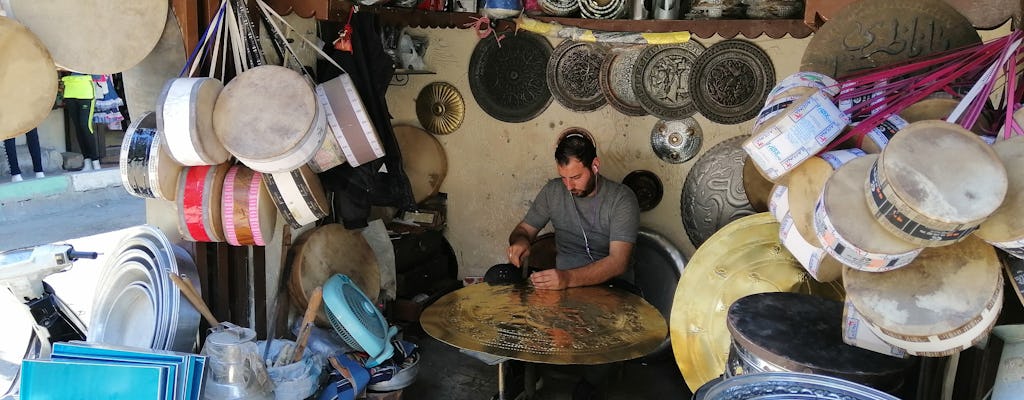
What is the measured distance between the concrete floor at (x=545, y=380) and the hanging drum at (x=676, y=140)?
3.80 feet

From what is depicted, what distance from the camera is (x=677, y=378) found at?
3725mm

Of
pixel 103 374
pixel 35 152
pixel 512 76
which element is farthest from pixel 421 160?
pixel 35 152

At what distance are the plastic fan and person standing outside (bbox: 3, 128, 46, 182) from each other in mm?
5033

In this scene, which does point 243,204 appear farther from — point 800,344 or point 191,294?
point 800,344

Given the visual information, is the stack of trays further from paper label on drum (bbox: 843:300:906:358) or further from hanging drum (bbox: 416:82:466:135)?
hanging drum (bbox: 416:82:466:135)

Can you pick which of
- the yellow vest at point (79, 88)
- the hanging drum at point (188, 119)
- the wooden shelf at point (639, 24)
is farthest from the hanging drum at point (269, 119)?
the yellow vest at point (79, 88)

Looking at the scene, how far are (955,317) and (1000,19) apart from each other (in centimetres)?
91

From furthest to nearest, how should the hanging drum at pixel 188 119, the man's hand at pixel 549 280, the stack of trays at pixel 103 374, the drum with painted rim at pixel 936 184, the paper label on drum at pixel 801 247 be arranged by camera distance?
the man's hand at pixel 549 280 < the hanging drum at pixel 188 119 < the stack of trays at pixel 103 374 < the paper label on drum at pixel 801 247 < the drum with painted rim at pixel 936 184

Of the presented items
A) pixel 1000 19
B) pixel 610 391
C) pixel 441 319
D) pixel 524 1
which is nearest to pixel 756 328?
pixel 1000 19

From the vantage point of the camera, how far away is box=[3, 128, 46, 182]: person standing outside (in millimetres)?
6207

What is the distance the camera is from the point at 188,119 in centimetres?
194

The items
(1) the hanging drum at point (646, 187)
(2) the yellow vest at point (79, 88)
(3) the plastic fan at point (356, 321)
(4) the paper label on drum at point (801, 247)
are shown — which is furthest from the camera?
(2) the yellow vest at point (79, 88)

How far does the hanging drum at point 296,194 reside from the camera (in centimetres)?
224

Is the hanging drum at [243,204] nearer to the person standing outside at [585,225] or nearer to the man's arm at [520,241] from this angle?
the person standing outside at [585,225]
